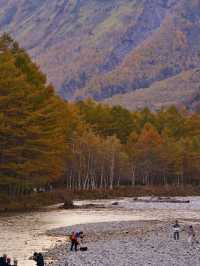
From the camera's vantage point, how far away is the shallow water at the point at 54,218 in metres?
44.1

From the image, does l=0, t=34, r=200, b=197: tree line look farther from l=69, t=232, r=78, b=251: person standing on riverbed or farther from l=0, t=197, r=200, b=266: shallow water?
l=69, t=232, r=78, b=251: person standing on riverbed

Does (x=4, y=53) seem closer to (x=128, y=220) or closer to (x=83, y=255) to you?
(x=128, y=220)

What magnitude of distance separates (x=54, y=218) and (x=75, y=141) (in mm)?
40856

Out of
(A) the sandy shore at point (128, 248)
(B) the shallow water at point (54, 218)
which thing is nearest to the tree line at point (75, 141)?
(B) the shallow water at point (54, 218)

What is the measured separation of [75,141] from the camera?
339 feet

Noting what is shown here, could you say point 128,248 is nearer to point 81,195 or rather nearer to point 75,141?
point 81,195

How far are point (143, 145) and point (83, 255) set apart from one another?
276ft

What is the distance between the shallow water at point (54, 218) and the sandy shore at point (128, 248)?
189 centimetres

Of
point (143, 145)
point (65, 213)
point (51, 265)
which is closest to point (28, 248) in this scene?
point (51, 265)

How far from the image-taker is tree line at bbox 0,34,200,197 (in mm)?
74812

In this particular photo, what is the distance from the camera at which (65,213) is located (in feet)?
230

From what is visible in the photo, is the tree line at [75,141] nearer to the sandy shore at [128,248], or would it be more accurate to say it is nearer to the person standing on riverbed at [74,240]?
the sandy shore at [128,248]

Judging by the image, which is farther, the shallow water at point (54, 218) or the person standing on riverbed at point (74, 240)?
the shallow water at point (54, 218)

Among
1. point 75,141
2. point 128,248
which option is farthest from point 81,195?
point 128,248
